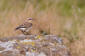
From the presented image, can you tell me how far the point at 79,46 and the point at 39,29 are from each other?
1.23 m

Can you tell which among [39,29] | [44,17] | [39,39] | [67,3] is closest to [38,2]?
[67,3]

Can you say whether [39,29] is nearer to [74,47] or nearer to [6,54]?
[74,47]

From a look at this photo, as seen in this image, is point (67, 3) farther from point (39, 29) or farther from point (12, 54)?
point (12, 54)

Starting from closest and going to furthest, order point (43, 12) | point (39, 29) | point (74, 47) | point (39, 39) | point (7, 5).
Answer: point (39, 39) < point (74, 47) < point (39, 29) < point (43, 12) < point (7, 5)

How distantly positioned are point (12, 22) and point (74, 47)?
229 centimetres

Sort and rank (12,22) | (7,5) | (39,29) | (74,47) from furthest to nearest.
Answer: (7,5) < (12,22) < (39,29) < (74,47)

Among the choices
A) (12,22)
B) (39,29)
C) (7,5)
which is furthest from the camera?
(7,5)

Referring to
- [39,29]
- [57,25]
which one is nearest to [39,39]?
[39,29]

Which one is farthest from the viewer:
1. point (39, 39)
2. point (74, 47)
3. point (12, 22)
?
point (12, 22)

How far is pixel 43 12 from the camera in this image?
406 inches

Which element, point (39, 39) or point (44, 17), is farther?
point (44, 17)

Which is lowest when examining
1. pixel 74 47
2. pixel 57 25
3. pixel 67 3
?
pixel 74 47

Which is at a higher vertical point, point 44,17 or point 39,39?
point 44,17

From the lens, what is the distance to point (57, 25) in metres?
9.12
